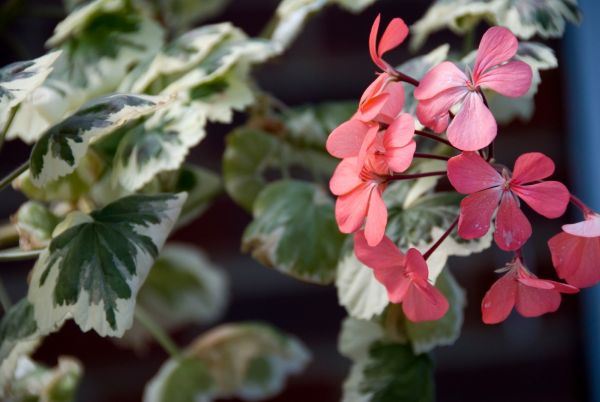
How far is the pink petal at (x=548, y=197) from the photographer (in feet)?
1.15

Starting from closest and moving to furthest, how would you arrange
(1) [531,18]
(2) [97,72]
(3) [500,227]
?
(3) [500,227] < (1) [531,18] < (2) [97,72]

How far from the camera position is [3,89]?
0.45m

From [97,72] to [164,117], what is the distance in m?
0.12

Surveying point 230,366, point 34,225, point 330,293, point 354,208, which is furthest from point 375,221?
point 330,293

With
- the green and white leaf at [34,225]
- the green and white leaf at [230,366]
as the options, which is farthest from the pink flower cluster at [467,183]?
the green and white leaf at [230,366]

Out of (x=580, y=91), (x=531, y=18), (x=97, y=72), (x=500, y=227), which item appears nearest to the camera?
(x=500, y=227)

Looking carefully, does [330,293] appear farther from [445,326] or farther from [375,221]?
[375,221]

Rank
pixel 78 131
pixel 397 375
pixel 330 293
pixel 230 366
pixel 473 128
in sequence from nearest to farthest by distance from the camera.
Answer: pixel 473 128, pixel 78 131, pixel 397 375, pixel 230 366, pixel 330 293

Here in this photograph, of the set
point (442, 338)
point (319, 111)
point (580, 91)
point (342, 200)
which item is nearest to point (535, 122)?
point (580, 91)

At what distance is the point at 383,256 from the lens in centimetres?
39

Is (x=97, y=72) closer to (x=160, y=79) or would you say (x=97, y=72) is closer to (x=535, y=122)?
(x=160, y=79)

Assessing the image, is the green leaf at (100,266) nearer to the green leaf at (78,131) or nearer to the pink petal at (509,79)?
the green leaf at (78,131)

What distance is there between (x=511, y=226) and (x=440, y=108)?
0.06m

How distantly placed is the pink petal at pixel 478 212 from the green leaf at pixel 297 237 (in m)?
0.21
